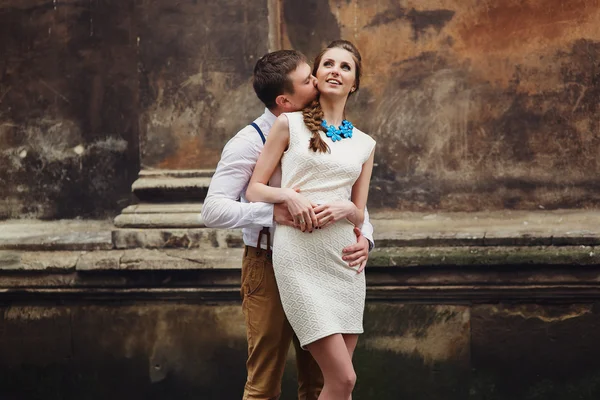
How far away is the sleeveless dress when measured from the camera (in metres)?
3.71

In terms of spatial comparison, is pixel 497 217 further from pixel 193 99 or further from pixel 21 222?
pixel 21 222

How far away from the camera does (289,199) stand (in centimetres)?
372

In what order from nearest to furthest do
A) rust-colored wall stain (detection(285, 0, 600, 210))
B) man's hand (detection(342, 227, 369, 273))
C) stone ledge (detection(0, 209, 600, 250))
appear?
man's hand (detection(342, 227, 369, 273)) → stone ledge (detection(0, 209, 600, 250)) → rust-colored wall stain (detection(285, 0, 600, 210))

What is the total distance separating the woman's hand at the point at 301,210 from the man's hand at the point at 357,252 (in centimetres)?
18

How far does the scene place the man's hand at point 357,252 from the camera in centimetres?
381

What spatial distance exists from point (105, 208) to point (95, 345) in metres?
0.80

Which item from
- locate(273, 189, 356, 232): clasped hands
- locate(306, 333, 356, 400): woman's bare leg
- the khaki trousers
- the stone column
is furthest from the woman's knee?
the stone column

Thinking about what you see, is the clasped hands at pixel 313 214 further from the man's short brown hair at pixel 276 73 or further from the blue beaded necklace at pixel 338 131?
the man's short brown hair at pixel 276 73

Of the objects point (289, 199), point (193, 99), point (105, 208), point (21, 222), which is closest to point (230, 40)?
point (193, 99)

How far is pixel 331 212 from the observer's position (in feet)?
12.2

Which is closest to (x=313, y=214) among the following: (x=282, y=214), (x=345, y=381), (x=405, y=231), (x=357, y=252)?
(x=282, y=214)

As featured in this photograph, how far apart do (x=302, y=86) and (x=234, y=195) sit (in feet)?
1.61

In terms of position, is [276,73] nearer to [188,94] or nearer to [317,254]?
[317,254]

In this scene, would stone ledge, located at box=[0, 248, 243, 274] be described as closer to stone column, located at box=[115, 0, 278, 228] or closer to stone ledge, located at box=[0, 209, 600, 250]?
stone ledge, located at box=[0, 209, 600, 250]
